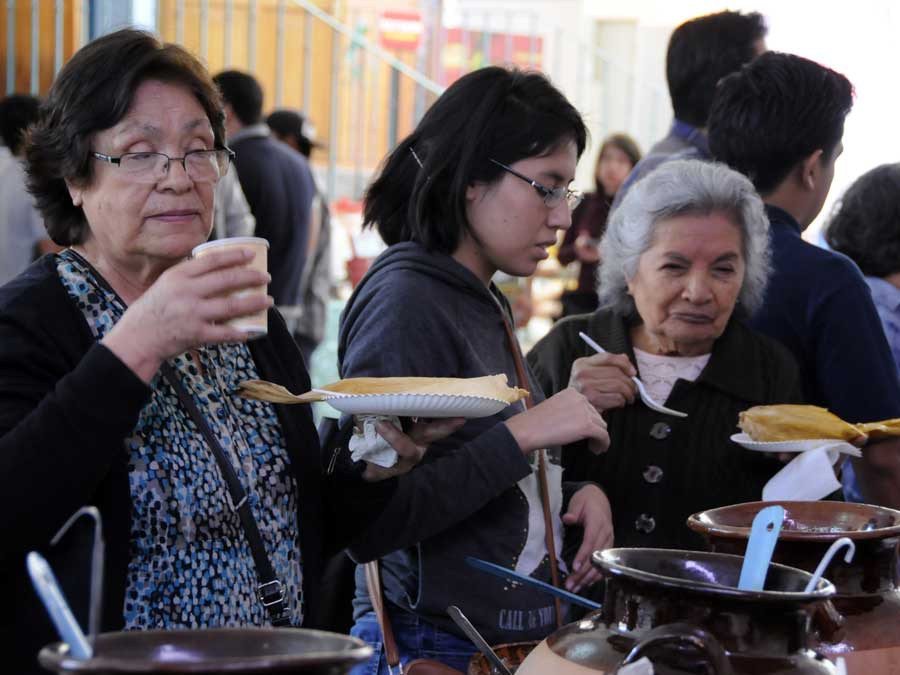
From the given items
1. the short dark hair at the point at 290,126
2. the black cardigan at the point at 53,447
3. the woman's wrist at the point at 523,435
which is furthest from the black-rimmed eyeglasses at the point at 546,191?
the short dark hair at the point at 290,126

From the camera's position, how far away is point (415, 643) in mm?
2180

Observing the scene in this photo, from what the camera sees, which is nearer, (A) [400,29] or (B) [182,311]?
(B) [182,311]

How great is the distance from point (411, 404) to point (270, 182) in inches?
157

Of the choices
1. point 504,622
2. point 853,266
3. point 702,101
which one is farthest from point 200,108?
point 702,101

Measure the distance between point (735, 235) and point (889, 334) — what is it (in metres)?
0.98

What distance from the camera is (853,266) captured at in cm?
269

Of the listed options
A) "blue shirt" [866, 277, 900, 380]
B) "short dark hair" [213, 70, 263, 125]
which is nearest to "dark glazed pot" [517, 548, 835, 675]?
"blue shirt" [866, 277, 900, 380]

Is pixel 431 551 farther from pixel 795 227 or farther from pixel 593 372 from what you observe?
pixel 795 227

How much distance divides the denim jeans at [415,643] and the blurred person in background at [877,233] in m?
1.79

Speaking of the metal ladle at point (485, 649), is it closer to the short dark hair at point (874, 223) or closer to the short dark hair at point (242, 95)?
the short dark hair at point (874, 223)

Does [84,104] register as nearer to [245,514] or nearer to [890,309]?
[245,514]

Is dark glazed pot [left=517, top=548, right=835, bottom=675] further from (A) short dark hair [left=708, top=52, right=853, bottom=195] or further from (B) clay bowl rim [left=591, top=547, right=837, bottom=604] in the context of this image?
(A) short dark hair [left=708, top=52, right=853, bottom=195]

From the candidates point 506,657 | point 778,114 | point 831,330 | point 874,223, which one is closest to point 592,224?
point 874,223

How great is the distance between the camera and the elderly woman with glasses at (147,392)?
1466 mm
